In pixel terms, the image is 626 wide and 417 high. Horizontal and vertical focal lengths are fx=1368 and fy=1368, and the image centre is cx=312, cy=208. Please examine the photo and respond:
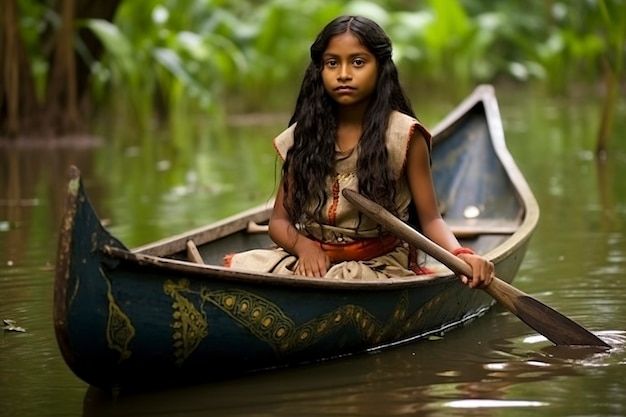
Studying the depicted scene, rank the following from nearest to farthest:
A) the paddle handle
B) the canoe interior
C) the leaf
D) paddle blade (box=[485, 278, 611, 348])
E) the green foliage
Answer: the paddle handle → paddle blade (box=[485, 278, 611, 348]) → the leaf → the canoe interior → the green foliage

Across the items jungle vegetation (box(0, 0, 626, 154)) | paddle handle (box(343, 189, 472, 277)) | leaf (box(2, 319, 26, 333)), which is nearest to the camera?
paddle handle (box(343, 189, 472, 277))

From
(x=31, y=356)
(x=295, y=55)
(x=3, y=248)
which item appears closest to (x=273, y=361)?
(x=31, y=356)

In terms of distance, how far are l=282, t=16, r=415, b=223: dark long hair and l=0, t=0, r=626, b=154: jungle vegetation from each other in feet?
16.4

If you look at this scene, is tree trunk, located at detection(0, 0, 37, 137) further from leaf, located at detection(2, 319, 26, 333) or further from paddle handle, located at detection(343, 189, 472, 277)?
paddle handle, located at detection(343, 189, 472, 277)

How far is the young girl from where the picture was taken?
14.4 feet

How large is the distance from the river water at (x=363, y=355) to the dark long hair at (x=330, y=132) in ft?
1.78

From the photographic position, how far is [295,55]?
1866 cm

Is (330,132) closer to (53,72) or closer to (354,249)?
(354,249)

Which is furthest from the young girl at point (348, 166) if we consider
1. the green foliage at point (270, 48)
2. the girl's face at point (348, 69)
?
the green foliage at point (270, 48)

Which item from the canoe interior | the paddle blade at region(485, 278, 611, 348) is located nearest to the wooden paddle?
the paddle blade at region(485, 278, 611, 348)

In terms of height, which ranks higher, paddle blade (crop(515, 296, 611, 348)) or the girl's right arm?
the girl's right arm

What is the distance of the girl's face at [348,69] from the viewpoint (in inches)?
172

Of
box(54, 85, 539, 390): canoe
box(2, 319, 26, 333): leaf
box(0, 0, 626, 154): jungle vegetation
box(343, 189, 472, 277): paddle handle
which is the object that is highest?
box(0, 0, 626, 154): jungle vegetation

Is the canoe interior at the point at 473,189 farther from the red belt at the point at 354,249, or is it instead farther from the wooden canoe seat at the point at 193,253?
the red belt at the point at 354,249
